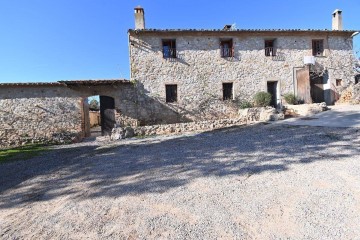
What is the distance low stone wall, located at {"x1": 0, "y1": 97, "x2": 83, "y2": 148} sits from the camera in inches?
441

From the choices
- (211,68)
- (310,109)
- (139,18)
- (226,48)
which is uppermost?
(139,18)

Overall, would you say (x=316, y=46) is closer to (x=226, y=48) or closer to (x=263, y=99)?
(x=263, y=99)

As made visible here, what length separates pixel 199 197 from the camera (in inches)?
109

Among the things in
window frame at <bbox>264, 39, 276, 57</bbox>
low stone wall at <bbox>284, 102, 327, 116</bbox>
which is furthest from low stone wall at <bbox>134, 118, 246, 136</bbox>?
window frame at <bbox>264, 39, 276, 57</bbox>

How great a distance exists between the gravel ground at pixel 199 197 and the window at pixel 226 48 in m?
9.41

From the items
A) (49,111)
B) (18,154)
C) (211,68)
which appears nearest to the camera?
(18,154)

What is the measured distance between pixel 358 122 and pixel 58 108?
13075 millimetres

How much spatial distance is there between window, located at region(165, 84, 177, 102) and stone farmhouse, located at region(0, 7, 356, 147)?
59 mm

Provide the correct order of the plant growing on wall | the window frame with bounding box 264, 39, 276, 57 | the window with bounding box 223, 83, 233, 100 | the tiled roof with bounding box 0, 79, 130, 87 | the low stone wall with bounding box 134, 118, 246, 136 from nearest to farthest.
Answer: the low stone wall with bounding box 134, 118, 246, 136 → the tiled roof with bounding box 0, 79, 130, 87 → the window with bounding box 223, 83, 233, 100 → the window frame with bounding box 264, 39, 276, 57 → the plant growing on wall

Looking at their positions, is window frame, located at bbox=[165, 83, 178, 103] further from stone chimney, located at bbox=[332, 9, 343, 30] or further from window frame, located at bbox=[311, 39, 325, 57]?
stone chimney, located at bbox=[332, 9, 343, 30]

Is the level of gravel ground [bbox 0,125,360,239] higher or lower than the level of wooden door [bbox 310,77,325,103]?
lower

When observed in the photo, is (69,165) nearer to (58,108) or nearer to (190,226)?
(190,226)

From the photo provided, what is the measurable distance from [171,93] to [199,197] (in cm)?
1030

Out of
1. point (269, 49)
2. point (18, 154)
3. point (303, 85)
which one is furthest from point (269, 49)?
point (18, 154)
